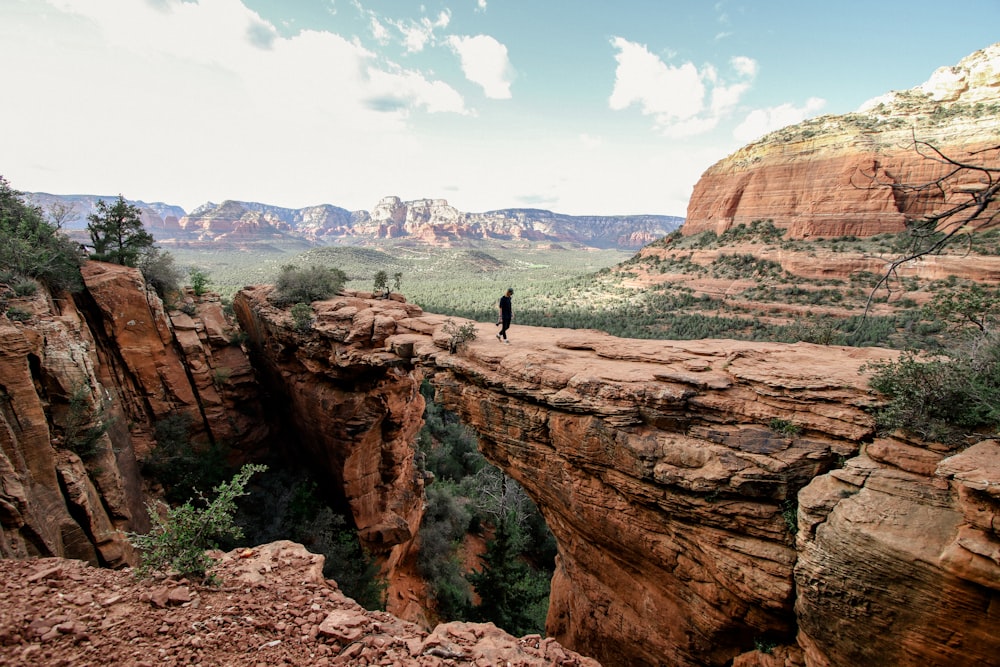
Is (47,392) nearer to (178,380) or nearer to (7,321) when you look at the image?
(7,321)

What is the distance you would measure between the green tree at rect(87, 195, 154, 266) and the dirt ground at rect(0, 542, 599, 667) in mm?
12232

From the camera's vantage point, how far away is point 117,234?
14281 millimetres

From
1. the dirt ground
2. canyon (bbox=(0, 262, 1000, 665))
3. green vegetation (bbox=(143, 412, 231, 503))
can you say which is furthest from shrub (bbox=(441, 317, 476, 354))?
green vegetation (bbox=(143, 412, 231, 503))

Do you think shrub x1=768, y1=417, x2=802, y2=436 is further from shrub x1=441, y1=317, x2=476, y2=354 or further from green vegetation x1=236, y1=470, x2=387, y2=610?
green vegetation x1=236, y1=470, x2=387, y2=610

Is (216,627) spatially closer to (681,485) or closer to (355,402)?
(681,485)

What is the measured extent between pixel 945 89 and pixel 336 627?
5980 cm

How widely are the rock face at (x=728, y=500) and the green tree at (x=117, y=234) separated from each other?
11.8 metres

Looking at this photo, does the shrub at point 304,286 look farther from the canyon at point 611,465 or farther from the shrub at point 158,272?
the shrub at point 158,272

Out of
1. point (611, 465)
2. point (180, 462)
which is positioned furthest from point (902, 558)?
point (180, 462)

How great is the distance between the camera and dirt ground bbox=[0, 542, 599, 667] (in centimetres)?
425

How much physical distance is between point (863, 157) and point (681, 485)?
47.3 meters

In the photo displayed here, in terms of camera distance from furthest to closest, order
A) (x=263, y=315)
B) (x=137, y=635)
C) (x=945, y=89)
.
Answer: (x=945, y=89), (x=263, y=315), (x=137, y=635)

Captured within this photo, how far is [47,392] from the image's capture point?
26.8 feet

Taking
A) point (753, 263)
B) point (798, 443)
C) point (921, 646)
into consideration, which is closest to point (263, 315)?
point (798, 443)
